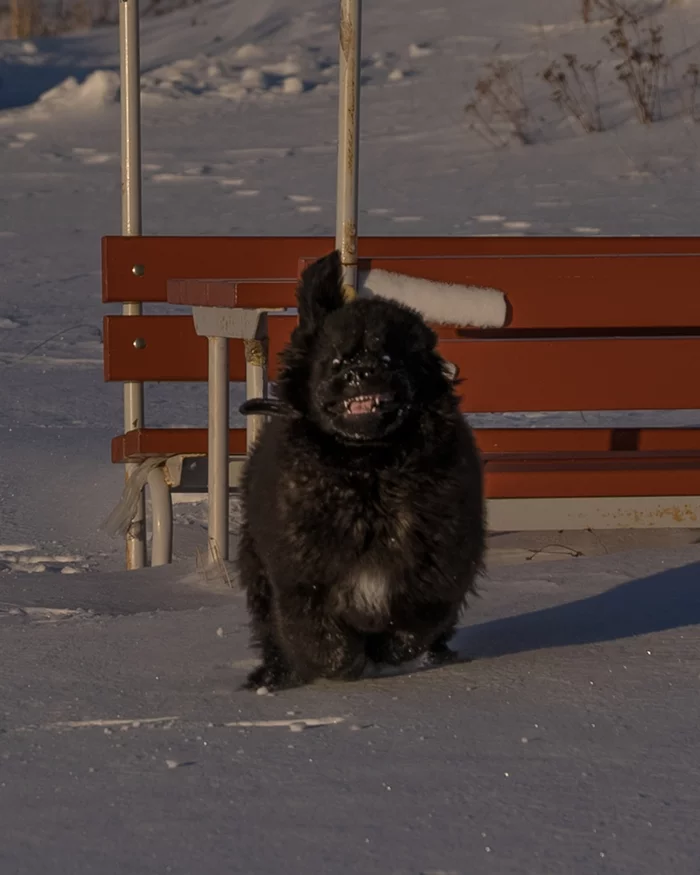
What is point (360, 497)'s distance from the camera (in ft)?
11.2

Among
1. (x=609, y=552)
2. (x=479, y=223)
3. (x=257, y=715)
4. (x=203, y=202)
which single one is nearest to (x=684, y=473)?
(x=609, y=552)

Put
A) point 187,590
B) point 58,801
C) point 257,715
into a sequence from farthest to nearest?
point 187,590 < point 257,715 < point 58,801

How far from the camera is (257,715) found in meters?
3.18

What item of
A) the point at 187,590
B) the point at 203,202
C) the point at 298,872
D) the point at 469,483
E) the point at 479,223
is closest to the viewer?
the point at 298,872

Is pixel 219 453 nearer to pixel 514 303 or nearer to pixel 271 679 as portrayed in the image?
pixel 514 303

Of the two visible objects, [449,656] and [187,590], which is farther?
[187,590]

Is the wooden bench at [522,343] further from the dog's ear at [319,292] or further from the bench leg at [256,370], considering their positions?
the dog's ear at [319,292]

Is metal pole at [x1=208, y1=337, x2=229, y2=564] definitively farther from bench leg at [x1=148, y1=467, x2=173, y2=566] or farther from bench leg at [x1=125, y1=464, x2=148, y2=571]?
bench leg at [x1=125, y1=464, x2=148, y2=571]

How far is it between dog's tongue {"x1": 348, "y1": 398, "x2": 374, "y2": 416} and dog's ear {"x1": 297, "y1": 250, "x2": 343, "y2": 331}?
266 mm

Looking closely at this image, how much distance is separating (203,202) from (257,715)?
36.9ft

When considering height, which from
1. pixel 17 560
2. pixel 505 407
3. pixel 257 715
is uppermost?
pixel 505 407

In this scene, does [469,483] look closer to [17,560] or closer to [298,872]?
[298,872]

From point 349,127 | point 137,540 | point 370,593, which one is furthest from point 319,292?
point 137,540

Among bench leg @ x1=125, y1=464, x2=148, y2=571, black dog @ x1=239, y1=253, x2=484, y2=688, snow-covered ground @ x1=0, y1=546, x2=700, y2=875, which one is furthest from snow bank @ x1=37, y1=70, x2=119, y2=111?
black dog @ x1=239, y1=253, x2=484, y2=688
